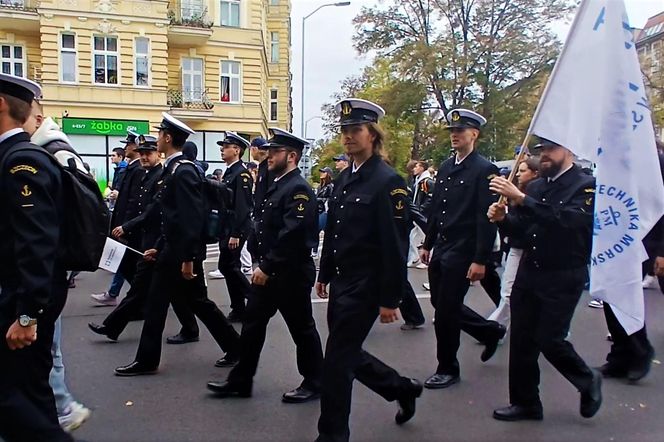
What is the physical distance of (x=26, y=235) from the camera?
2.92 m

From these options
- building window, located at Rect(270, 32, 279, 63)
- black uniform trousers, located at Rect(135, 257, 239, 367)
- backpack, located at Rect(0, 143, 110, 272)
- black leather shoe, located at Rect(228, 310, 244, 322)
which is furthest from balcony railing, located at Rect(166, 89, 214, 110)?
backpack, located at Rect(0, 143, 110, 272)

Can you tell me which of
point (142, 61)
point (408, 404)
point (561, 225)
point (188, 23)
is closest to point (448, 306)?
point (408, 404)

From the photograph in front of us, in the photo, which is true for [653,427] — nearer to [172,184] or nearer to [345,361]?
[345,361]

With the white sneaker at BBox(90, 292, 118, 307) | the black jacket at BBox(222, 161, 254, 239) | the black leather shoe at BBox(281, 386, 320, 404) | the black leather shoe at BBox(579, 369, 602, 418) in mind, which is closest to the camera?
the black leather shoe at BBox(579, 369, 602, 418)

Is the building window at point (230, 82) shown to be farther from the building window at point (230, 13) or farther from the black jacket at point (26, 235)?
the black jacket at point (26, 235)

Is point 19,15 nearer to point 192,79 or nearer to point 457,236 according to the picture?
point 192,79

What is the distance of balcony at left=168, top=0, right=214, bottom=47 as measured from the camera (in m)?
29.2

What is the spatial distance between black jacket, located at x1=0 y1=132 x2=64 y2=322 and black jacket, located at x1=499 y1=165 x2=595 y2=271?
280 centimetres

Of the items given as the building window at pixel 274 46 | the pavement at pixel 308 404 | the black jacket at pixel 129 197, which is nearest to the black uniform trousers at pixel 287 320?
the pavement at pixel 308 404

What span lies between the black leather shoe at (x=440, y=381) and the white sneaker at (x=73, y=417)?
8.27 feet

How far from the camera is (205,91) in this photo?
30.6m

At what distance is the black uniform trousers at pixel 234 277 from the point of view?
7.36 m

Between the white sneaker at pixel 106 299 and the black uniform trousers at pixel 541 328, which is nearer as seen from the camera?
the black uniform trousers at pixel 541 328

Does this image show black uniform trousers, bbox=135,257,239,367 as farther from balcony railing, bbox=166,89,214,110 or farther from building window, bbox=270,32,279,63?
building window, bbox=270,32,279,63
